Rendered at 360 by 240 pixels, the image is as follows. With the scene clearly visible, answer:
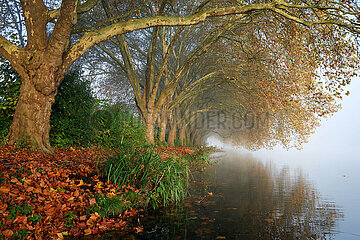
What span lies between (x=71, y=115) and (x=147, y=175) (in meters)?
5.96

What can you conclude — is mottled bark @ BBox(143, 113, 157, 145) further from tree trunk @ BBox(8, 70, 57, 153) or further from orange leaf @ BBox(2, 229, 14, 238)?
orange leaf @ BBox(2, 229, 14, 238)

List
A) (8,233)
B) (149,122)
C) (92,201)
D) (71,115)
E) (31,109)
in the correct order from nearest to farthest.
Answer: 1. (8,233)
2. (92,201)
3. (31,109)
4. (71,115)
5. (149,122)

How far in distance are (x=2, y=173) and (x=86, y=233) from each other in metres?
2.14

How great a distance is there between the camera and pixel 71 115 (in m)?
10.0

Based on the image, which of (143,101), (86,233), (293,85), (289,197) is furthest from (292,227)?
(143,101)

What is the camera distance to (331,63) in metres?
8.55

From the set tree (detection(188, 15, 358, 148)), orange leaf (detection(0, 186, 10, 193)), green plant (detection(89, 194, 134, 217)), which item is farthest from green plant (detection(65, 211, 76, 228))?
tree (detection(188, 15, 358, 148))

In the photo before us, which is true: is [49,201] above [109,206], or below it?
above

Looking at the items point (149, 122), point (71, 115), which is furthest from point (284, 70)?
point (71, 115)

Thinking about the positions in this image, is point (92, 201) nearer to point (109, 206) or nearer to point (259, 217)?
point (109, 206)

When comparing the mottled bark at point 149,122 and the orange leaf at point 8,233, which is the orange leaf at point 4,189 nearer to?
the orange leaf at point 8,233

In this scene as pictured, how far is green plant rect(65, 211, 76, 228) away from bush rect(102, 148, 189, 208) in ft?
4.79

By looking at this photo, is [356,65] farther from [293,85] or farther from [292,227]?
[292,227]

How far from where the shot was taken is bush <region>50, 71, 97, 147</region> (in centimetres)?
986
